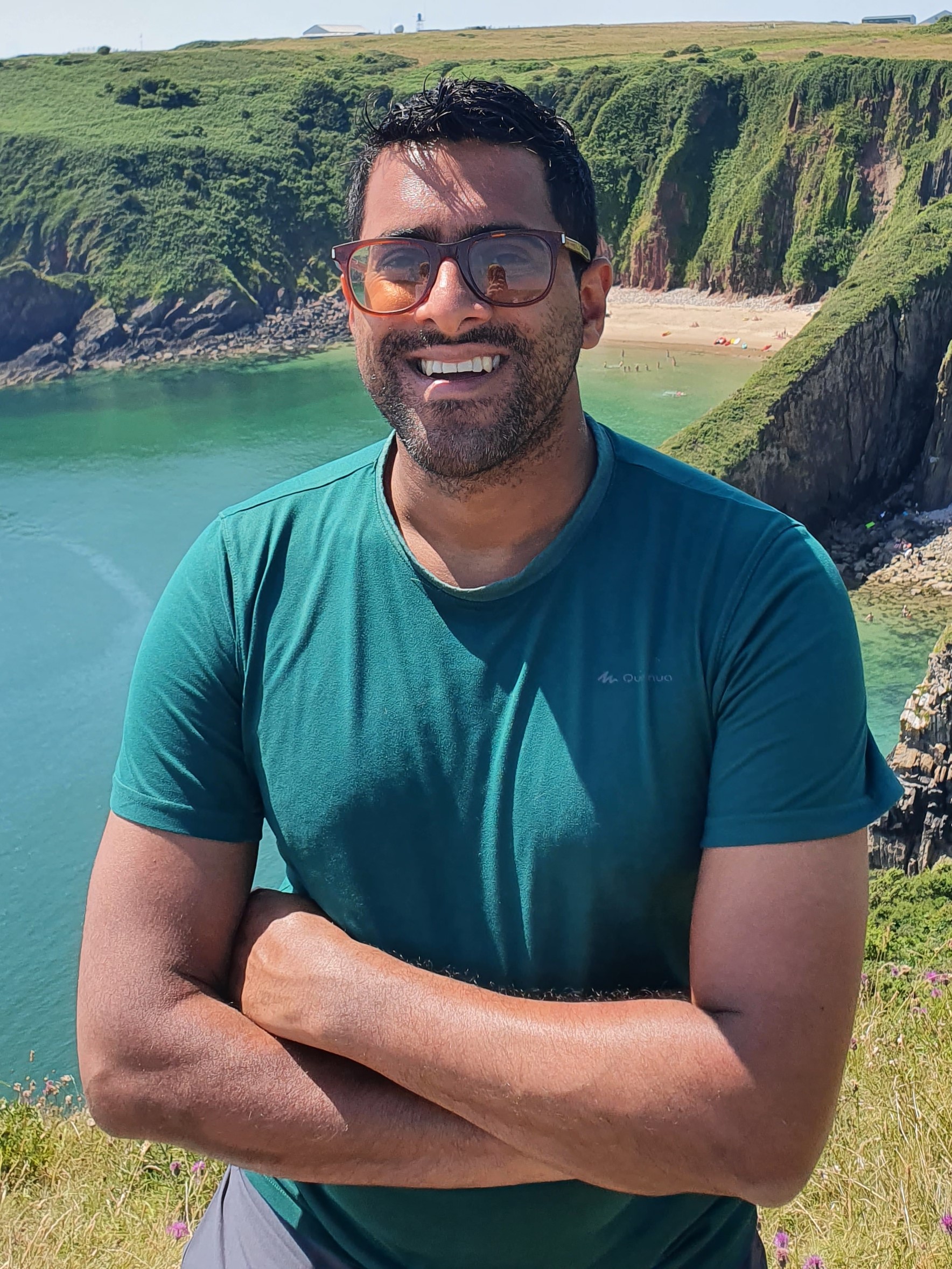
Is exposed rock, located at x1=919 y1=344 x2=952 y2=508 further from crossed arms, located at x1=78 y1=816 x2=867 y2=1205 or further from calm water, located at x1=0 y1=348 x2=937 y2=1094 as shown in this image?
crossed arms, located at x1=78 y1=816 x2=867 y2=1205

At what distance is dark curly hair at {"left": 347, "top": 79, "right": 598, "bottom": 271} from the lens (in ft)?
6.89

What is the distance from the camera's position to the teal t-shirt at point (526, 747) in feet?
5.93

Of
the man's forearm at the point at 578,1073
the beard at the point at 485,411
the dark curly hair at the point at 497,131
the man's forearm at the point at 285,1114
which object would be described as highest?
the dark curly hair at the point at 497,131

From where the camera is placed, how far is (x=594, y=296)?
7.67 feet

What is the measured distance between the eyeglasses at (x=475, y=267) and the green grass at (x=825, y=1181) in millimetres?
2169

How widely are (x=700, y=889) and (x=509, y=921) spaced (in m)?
0.31

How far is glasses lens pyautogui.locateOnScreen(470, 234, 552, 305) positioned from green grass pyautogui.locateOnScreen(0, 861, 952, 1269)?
216 centimetres

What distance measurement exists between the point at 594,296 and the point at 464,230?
350mm

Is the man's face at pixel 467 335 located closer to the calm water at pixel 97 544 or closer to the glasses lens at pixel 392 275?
the glasses lens at pixel 392 275

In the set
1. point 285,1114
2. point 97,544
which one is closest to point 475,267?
point 285,1114

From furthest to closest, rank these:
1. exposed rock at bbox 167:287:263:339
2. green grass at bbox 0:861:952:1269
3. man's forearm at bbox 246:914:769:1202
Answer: exposed rock at bbox 167:287:263:339 → green grass at bbox 0:861:952:1269 → man's forearm at bbox 246:914:769:1202

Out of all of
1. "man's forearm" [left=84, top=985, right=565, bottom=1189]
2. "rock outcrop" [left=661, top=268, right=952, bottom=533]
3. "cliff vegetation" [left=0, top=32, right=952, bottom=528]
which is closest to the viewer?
"man's forearm" [left=84, top=985, right=565, bottom=1189]

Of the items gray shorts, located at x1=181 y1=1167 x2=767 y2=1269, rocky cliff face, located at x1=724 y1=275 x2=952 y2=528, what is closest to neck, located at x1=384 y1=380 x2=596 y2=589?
gray shorts, located at x1=181 y1=1167 x2=767 y2=1269

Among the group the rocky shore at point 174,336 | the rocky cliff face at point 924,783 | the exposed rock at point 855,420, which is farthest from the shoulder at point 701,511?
the rocky shore at point 174,336
